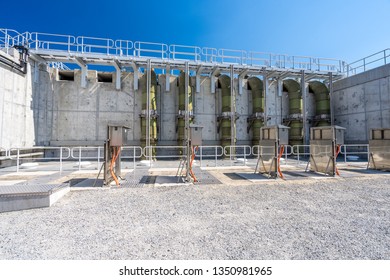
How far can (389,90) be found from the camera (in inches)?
511

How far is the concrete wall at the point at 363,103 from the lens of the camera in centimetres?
1330

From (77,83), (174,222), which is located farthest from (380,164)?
(77,83)

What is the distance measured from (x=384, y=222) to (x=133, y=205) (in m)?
5.24

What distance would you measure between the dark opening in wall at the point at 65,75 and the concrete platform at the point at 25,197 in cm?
1313

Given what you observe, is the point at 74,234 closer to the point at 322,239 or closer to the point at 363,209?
the point at 322,239

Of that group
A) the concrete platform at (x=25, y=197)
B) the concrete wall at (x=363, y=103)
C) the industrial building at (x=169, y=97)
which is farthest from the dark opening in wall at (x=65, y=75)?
the concrete wall at (x=363, y=103)

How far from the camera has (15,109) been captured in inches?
425

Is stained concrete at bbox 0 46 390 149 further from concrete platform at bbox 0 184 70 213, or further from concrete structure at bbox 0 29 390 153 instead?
concrete platform at bbox 0 184 70 213

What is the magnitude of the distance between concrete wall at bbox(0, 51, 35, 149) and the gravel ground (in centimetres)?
911

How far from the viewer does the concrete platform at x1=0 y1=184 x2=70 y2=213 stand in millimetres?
3970

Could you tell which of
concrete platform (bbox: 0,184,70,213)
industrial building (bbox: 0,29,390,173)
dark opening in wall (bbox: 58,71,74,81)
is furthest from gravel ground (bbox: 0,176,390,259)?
dark opening in wall (bbox: 58,71,74,81)

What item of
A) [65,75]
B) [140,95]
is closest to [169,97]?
[140,95]

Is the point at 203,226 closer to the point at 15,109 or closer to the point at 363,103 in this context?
the point at 15,109

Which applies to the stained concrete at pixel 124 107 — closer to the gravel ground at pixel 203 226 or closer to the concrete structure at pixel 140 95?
the concrete structure at pixel 140 95
